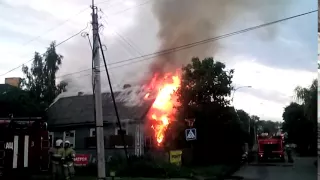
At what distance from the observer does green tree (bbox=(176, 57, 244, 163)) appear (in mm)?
A: 21094

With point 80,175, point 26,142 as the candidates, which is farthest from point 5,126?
point 80,175

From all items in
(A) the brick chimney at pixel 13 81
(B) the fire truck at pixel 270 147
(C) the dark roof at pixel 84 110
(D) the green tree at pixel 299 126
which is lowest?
(B) the fire truck at pixel 270 147

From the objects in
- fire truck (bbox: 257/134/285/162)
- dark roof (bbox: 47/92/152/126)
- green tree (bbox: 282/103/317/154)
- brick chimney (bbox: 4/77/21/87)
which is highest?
brick chimney (bbox: 4/77/21/87)

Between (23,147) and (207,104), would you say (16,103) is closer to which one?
(23,147)

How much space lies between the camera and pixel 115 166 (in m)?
16.8

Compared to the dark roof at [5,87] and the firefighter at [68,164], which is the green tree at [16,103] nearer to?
the dark roof at [5,87]

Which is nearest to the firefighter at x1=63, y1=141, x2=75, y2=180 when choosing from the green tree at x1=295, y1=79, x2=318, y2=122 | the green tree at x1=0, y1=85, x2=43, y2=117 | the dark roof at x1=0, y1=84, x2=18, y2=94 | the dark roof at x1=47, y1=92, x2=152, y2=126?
the green tree at x1=0, y1=85, x2=43, y2=117

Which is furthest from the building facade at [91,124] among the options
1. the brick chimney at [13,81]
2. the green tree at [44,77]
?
the brick chimney at [13,81]

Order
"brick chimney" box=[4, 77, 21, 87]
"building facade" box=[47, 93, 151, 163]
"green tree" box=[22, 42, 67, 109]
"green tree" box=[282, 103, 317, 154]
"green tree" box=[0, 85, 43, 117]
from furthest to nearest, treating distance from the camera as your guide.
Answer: "green tree" box=[22, 42, 67, 109] < "brick chimney" box=[4, 77, 21, 87] < "green tree" box=[282, 103, 317, 154] < "building facade" box=[47, 93, 151, 163] < "green tree" box=[0, 85, 43, 117]

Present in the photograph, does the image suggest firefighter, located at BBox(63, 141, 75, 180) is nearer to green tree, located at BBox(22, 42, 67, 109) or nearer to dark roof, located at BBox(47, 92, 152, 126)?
dark roof, located at BBox(47, 92, 152, 126)

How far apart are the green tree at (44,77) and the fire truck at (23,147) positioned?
5.54 metres

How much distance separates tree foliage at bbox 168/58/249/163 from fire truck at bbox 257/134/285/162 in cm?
708

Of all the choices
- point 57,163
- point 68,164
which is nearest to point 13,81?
point 57,163

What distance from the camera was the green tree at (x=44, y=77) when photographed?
18.8 meters
